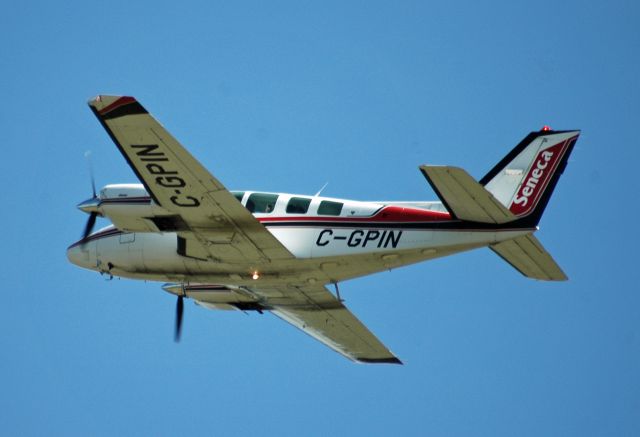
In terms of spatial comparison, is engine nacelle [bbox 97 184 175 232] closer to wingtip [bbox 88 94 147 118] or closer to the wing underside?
wingtip [bbox 88 94 147 118]

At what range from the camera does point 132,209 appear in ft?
95.4

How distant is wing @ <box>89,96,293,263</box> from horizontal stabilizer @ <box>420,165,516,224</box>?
4.93 m

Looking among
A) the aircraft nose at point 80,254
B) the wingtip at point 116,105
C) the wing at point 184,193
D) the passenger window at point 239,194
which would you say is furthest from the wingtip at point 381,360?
the wingtip at point 116,105

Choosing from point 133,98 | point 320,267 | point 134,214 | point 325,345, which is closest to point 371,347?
point 325,345

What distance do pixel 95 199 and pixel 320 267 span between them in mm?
6654

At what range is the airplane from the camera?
26344 millimetres

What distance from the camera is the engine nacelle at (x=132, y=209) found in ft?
94.4

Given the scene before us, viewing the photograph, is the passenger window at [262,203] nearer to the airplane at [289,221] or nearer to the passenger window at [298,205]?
the airplane at [289,221]

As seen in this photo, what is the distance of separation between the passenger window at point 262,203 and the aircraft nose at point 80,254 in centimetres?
577

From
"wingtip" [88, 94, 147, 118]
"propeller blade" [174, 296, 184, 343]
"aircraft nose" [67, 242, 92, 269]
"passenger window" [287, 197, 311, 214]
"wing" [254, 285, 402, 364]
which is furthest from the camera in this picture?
"propeller blade" [174, 296, 184, 343]

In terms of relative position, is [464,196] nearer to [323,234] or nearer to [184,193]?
[323,234]

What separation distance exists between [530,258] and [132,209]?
10.8m

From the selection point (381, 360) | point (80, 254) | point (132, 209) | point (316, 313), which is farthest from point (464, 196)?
point (80, 254)

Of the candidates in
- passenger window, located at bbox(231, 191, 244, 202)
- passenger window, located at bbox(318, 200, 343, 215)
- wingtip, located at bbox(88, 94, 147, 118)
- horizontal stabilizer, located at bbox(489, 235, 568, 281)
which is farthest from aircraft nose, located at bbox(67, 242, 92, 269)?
horizontal stabilizer, located at bbox(489, 235, 568, 281)
